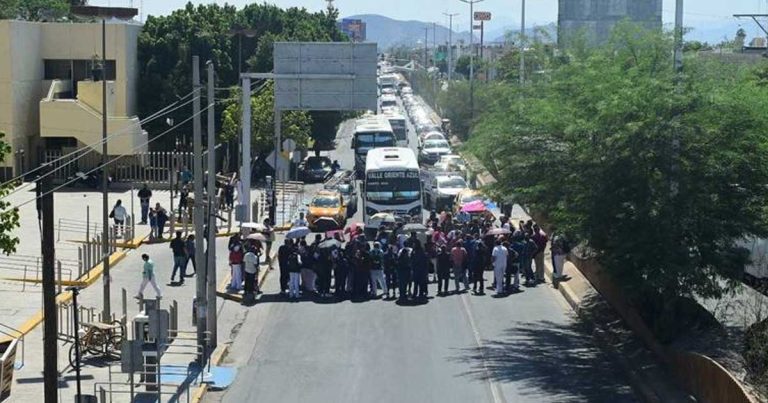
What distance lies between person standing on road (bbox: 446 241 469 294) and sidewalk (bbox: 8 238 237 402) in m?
6.40

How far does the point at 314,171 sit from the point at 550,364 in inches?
1517

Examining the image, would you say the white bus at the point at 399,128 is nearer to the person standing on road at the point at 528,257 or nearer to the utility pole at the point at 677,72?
the person standing on road at the point at 528,257

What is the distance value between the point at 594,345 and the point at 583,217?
285 cm

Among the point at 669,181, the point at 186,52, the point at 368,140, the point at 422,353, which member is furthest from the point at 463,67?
the point at 669,181

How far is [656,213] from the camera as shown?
23.5 metres

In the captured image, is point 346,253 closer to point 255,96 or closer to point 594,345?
point 594,345

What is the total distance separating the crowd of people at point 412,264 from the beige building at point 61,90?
2712 centimetres

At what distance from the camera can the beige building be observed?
2320 inches

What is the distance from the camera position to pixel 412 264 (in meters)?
30.5

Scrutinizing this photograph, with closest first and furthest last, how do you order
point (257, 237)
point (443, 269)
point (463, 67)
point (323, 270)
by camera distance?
point (323, 270) < point (443, 269) < point (257, 237) < point (463, 67)

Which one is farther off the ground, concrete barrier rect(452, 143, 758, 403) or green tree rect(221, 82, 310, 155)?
green tree rect(221, 82, 310, 155)

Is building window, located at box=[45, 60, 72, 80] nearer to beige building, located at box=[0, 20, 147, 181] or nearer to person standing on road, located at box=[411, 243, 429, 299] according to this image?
beige building, located at box=[0, 20, 147, 181]

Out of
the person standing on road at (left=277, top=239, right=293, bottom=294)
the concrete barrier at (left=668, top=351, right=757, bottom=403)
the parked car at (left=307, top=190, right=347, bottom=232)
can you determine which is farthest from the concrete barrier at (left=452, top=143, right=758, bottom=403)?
the parked car at (left=307, top=190, right=347, bottom=232)

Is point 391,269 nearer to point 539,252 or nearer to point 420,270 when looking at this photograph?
point 420,270
